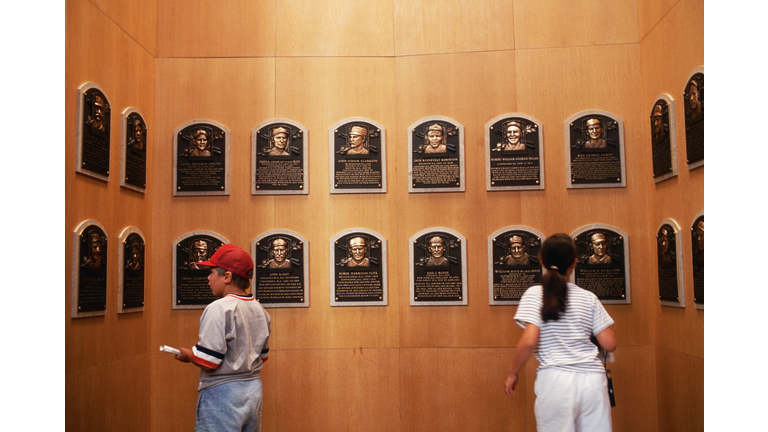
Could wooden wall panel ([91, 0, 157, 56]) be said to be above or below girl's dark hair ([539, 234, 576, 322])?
above

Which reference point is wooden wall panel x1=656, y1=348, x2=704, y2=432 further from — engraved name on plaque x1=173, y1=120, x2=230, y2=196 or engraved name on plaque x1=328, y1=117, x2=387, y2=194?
engraved name on plaque x1=173, y1=120, x2=230, y2=196

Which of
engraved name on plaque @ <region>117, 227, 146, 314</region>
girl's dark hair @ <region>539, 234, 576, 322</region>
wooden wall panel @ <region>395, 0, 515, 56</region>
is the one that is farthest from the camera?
wooden wall panel @ <region>395, 0, 515, 56</region>

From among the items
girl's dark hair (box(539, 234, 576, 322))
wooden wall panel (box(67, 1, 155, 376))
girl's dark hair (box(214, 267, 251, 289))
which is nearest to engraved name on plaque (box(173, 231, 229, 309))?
wooden wall panel (box(67, 1, 155, 376))

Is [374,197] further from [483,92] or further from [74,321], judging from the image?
[74,321]

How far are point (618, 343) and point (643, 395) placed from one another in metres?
0.55

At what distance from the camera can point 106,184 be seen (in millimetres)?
5371

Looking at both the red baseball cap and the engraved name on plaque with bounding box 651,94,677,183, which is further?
the engraved name on plaque with bounding box 651,94,677,183

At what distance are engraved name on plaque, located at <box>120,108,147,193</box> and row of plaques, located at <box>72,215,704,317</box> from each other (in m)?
0.51

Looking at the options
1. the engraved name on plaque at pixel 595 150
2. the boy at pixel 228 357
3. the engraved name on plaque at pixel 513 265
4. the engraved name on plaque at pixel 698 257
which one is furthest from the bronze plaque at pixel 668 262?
the boy at pixel 228 357

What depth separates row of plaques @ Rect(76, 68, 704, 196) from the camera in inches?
243

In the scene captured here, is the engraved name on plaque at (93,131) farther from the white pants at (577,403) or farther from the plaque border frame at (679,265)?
the plaque border frame at (679,265)

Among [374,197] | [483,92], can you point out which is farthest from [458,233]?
[483,92]

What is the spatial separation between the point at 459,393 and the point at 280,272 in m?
2.22

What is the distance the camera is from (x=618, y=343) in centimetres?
604
